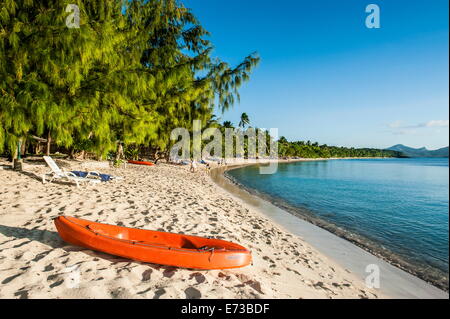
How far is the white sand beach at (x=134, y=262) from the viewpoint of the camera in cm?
319

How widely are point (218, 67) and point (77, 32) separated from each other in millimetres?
12517

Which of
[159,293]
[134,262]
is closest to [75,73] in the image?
[134,262]

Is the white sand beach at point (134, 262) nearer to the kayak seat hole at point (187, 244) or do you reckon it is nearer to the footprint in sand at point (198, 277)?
the footprint in sand at point (198, 277)

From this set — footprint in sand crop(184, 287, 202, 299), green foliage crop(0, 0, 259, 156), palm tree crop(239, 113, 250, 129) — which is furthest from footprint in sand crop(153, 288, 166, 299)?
palm tree crop(239, 113, 250, 129)

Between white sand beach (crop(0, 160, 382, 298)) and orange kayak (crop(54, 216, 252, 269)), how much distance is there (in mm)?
166

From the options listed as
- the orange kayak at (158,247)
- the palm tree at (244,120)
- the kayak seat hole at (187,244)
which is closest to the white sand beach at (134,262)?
the orange kayak at (158,247)

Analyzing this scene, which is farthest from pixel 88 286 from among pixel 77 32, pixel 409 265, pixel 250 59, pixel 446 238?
pixel 250 59

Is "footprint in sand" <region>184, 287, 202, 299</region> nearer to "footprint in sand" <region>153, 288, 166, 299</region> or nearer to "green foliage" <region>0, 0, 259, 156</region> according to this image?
"footprint in sand" <region>153, 288, 166, 299</region>

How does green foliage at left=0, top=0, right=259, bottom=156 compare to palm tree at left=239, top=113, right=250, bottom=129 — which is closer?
green foliage at left=0, top=0, right=259, bottom=156

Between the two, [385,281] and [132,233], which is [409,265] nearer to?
[385,281]

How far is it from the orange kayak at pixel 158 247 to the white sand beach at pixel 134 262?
6.5 inches

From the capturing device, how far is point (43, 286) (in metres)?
3.04

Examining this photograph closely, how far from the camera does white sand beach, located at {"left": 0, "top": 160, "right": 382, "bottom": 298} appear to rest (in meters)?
3.19

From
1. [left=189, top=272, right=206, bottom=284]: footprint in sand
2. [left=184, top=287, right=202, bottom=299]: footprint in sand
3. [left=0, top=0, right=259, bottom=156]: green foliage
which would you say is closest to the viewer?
[left=184, top=287, right=202, bottom=299]: footprint in sand
